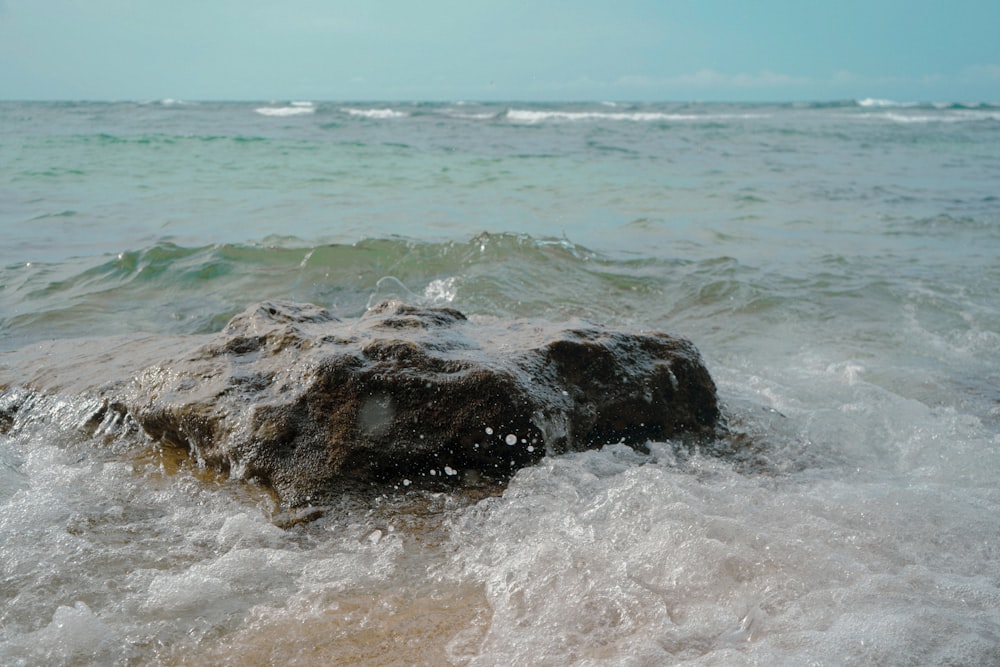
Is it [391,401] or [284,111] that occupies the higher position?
[284,111]

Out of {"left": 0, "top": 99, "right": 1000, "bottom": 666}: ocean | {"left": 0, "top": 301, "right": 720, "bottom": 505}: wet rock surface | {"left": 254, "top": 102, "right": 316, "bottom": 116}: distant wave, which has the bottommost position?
{"left": 0, "top": 99, "right": 1000, "bottom": 666}: ocean

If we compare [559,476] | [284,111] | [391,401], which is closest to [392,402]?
[391,401]

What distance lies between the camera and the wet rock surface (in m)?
2.93

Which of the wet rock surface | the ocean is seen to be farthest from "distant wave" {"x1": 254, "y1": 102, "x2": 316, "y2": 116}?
the wet rock surface

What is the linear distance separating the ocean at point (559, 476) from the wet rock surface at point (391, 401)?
0.11 metres

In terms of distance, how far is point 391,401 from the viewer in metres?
3.00

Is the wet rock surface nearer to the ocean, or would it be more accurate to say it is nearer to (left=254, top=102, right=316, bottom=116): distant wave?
the ocean

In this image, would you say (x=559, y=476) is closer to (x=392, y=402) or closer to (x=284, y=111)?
(x=392, y=402)

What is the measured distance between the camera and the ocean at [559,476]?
2203mm

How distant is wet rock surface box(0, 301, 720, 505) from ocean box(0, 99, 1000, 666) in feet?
0.35

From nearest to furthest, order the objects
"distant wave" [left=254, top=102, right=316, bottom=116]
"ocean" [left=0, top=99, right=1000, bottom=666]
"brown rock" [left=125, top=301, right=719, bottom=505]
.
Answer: "ocean" [left=0, top=99, right=1000, bottom=666], "brown rock" [left=125, top=301, right=719, bottom=505], "distant wave" [left=254, top=102, right=316, bottom=116]

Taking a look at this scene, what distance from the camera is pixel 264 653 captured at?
6.92 feet

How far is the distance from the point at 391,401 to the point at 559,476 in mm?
655

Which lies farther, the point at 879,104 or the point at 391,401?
the point at 879,104
